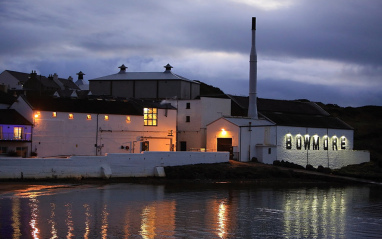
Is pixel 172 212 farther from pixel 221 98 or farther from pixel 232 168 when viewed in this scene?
pixel 221 98

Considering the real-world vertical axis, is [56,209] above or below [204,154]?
below

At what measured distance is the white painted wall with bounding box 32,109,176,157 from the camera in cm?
5475

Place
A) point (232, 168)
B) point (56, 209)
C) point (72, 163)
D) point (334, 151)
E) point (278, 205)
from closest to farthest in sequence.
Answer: point (56, 209), point (278, 205), point (72, 163), point (232, 168), point (334, 151)

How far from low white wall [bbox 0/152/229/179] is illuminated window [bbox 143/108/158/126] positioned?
29.3 ft

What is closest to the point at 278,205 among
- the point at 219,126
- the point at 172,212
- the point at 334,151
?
the point at 172,212

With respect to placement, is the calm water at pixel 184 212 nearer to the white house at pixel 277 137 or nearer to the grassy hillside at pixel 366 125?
the white house at pixel 277 137

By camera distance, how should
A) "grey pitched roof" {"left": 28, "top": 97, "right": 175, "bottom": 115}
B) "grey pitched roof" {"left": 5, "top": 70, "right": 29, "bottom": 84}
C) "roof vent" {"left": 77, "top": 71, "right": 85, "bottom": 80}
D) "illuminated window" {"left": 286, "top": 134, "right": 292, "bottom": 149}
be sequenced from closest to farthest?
"grey pitched roof" {"left": 28, "top": 97, "right": 175, "bottom": 115} < "illuminated window" {"left": 286, "top": 134, "right": 292, "bottom": 149} < "grey pitched roof" {"left": 5, "top": 70, "right": 29, "bottom": 84} < "roof vent" {"left": 77, "top": 71, "right": 85, "bottom": 80}

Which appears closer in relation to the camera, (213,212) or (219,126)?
(213,212)

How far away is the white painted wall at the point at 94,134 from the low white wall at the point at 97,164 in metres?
7.67

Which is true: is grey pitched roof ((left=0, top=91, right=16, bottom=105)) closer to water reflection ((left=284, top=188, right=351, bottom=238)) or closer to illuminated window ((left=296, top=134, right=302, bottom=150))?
water reflection ((left=284, top=188, right=351, bottom=238))

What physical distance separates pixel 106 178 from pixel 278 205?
53.2ft

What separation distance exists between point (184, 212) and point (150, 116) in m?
27.9

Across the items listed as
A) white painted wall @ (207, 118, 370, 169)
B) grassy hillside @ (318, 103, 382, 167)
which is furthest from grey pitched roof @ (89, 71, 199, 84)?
grassy hillside @ (318, 103, 382, 167)

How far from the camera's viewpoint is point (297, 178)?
56.2m
